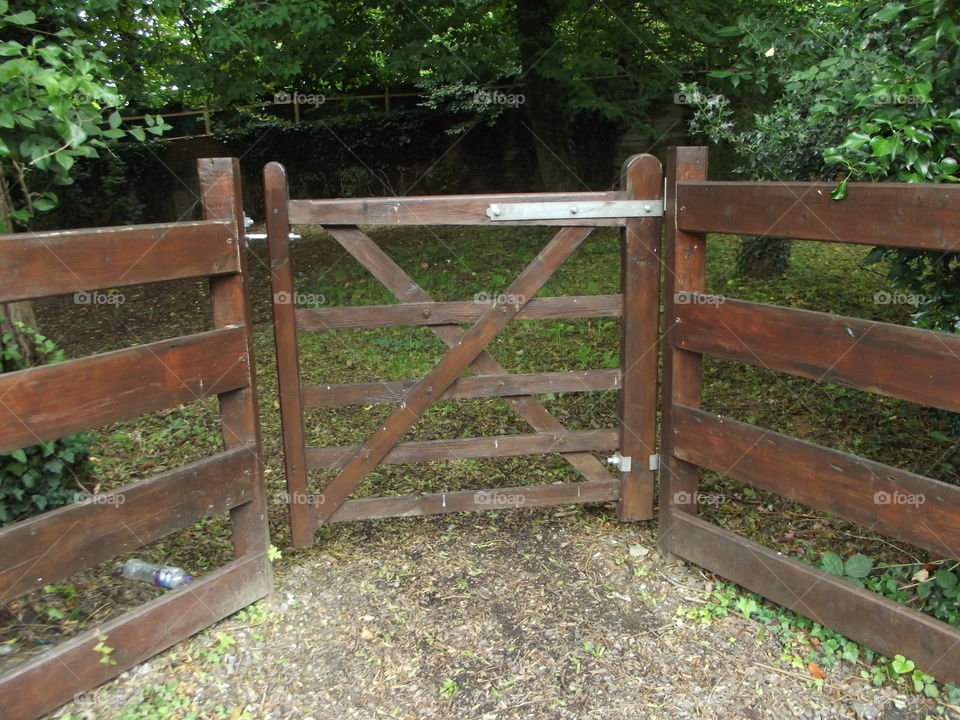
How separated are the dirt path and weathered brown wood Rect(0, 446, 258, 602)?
1.69 feet

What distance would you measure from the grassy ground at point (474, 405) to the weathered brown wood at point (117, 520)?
670mm

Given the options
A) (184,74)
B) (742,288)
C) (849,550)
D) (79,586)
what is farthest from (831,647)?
(184,74)

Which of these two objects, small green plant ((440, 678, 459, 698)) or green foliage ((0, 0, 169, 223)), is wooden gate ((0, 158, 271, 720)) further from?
small green plant ((440, 678, 459, 698))

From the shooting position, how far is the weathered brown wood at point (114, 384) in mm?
2607

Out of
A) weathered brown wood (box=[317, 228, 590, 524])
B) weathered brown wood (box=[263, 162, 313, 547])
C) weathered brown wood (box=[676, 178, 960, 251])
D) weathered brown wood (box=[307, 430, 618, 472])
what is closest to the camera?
weathered brown wood (box=[676, 178, 960, 251])

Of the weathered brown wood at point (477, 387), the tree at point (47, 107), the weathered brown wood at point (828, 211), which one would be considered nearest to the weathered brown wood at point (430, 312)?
the weathered brown wood at point (477, 387)

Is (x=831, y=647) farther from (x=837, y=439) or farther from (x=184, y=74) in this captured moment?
(x=184, y=74)

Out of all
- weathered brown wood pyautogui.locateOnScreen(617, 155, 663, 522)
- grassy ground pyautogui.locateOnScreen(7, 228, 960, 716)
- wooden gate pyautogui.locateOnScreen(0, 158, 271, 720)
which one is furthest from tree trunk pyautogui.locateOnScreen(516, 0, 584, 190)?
wooden gate pyautogui.locateOnScreen(0, 158, 271, 720)

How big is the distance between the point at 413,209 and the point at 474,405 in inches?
96.5

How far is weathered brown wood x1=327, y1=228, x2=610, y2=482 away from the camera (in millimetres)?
3605

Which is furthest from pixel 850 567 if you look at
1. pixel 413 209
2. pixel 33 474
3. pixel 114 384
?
pixel 33 474

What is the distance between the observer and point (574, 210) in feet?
12.0

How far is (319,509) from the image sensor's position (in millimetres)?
3822

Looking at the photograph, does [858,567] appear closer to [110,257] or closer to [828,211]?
[828,211]
